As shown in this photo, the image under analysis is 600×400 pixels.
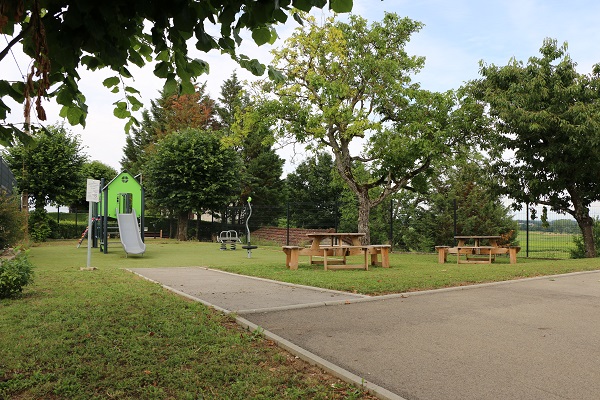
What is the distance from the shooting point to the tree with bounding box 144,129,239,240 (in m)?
27.0

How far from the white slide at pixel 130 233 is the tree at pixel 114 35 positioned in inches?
502

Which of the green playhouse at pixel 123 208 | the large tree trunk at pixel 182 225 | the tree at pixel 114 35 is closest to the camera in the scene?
the tree at pixel 114 35

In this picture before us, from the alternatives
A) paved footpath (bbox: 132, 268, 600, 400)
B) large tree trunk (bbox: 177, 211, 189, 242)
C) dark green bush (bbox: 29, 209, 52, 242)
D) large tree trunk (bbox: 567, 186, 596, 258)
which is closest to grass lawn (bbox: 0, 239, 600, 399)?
paved footpath (bbox: 132, 268, 600, 400)

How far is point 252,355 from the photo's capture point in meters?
3.81

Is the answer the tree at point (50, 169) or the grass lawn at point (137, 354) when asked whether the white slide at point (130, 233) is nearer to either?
the grass lawn at point (137, 354)

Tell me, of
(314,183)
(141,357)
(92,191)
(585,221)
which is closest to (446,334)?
(141,357)

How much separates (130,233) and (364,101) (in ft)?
34.7

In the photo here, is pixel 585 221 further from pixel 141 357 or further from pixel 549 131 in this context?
pixel 141 357

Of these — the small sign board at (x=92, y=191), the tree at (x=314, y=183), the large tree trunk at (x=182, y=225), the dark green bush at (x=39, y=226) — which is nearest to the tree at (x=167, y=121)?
the tree at (x=314, y=183)

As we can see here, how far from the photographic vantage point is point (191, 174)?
27.0 meters

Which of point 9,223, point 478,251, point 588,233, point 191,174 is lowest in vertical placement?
point 478,251

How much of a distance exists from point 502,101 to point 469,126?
2.51m

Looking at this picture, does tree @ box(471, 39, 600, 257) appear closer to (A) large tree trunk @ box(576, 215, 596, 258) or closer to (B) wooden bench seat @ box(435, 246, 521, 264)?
(A) large tree trunk @ box(576, 215, 596, 258)

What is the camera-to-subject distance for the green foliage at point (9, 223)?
12227mm
